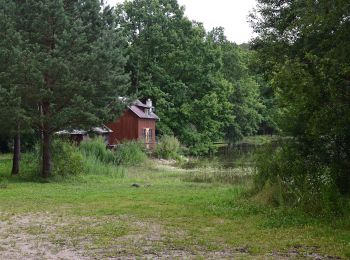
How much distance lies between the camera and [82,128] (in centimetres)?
2438

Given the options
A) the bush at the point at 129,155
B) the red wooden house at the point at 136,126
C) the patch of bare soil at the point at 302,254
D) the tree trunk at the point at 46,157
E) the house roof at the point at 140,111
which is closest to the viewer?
the patch of bare soil at the point at 302,254

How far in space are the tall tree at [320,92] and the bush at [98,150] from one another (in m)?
21.0

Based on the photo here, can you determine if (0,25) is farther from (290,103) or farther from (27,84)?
(290,103)

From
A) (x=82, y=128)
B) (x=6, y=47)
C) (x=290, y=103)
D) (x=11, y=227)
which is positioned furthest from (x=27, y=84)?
(x=290, y=103)

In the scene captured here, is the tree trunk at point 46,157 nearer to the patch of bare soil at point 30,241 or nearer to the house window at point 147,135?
Result: the patch of bare soil at point 30,241

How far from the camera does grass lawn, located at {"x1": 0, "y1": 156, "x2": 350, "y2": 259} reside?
8375 millimetres

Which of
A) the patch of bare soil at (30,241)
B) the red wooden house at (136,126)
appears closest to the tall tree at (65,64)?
the patch of bare soil at (30,241)

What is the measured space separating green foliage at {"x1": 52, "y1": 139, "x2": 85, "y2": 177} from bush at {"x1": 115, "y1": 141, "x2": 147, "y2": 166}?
30.5 ft

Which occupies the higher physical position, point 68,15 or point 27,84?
point 68,15

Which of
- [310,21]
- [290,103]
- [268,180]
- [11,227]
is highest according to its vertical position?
[310,21]

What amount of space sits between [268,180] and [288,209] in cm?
217

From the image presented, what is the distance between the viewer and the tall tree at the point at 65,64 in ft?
72.7

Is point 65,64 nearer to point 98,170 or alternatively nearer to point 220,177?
point 98,170

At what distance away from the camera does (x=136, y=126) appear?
51.4 meters
